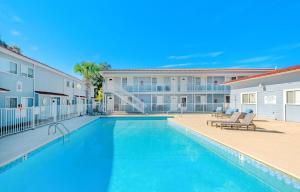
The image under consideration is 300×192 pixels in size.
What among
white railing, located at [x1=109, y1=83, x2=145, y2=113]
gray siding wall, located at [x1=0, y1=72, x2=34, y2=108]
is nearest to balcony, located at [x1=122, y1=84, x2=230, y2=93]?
white railing, located at [x1=109, y1=83, x2=145, y2=113]

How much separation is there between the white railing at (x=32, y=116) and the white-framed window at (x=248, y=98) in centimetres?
1876

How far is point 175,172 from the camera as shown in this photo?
6555mm

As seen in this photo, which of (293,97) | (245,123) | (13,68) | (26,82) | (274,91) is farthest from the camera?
(274,91)

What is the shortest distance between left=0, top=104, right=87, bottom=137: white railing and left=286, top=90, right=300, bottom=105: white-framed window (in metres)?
18.6

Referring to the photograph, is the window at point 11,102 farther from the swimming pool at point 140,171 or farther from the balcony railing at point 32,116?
the swimming pool at point 140,171

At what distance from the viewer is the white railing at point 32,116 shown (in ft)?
36.4

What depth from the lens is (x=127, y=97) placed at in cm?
2934

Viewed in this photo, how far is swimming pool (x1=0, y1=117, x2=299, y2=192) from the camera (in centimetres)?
543

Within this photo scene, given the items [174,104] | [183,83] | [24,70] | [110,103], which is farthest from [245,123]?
[110,103]

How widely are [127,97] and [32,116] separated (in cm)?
1693

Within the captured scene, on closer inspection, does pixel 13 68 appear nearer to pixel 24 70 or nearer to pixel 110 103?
pixel 24 70

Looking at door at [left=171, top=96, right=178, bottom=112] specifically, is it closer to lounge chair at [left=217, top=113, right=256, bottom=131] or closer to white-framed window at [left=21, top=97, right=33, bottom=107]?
lounge chair at [left=217, top=113, right=256, bottom=131]

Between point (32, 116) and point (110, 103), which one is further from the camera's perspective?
point (110, 103)

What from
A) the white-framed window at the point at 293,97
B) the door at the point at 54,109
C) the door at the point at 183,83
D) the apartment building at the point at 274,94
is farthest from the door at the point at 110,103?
the white-framed window at the point at 293,97
